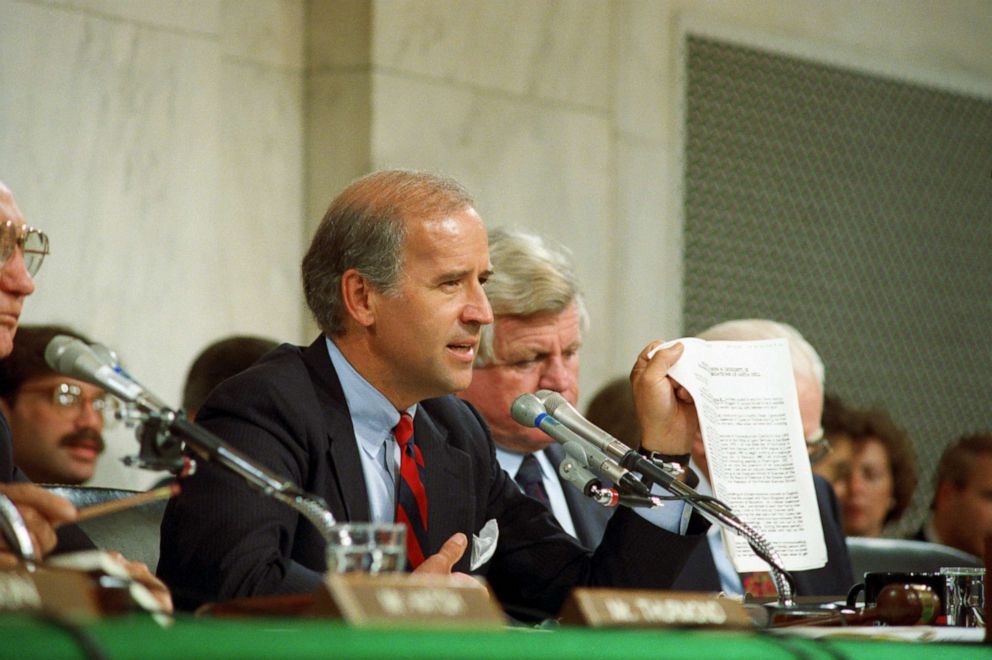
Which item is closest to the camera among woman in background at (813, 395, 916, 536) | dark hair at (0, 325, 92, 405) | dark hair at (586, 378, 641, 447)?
dark hair at (0, 325, 92, 405)

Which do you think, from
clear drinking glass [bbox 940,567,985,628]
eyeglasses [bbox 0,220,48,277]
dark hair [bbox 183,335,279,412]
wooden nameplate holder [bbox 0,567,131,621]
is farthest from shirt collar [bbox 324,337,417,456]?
dark hair [bbox 183,335,279,412]

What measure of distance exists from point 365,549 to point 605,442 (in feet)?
2.60

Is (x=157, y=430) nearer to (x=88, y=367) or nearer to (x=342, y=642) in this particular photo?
(x=88, y=367)

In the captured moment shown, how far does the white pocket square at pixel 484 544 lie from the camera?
2828 mm

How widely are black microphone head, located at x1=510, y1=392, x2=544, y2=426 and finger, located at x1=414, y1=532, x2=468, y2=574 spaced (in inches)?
12.4

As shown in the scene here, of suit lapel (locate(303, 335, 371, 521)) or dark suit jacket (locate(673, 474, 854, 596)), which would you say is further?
dark suit jacket (locate(673, 474, 854, 596))

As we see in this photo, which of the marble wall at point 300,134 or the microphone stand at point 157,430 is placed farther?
the marble wall at point 300,134

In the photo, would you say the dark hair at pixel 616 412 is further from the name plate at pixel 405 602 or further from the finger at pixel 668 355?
the name plate at pixel 405 602

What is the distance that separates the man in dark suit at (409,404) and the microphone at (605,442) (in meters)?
0.27

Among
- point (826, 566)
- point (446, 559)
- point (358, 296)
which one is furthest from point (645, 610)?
point (826, 566)

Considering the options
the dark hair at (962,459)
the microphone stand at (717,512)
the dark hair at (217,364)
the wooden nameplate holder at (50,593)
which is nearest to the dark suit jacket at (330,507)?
the microphone stand at (717,512)

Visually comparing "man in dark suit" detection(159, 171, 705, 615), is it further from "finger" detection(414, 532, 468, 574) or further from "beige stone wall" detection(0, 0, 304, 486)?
"beige stone wall" detection(0, 0, 304, 486)

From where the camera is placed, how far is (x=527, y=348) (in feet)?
12.3

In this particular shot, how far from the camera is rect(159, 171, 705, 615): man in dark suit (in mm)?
2703
